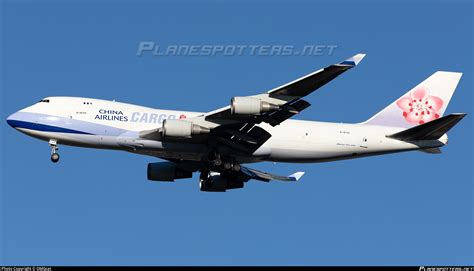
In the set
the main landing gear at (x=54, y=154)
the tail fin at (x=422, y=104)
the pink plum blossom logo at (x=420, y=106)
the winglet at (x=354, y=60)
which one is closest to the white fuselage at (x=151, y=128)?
the main landing gear at (x=54, y=154)

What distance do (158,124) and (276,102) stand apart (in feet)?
23.2

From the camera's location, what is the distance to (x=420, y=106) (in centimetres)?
4912

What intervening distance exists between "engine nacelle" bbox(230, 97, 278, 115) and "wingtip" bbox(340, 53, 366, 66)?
433 centimetres

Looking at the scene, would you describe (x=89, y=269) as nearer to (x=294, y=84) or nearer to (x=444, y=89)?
(x=294, y=84)

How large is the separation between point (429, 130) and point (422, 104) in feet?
13.3

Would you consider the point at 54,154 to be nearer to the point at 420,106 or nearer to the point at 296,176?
the point at 296,176

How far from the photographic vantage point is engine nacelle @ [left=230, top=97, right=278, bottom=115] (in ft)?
132

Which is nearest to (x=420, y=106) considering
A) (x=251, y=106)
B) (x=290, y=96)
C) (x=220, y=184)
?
(x=290, y=96)

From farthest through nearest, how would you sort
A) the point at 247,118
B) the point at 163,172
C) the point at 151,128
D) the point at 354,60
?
the point at 163,172 → the point at 151,128 → the point at 247,118 → the point at 354,60

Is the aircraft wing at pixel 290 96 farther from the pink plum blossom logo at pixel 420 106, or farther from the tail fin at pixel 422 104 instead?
the pink plum blossom logo at pixel 420 106

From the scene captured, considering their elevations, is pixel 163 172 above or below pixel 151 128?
below

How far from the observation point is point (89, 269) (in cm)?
3691

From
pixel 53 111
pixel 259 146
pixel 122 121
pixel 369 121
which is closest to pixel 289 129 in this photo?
pixel 259 146

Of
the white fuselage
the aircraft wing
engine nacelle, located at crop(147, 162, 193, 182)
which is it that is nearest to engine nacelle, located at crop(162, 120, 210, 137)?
the aircraft wing
